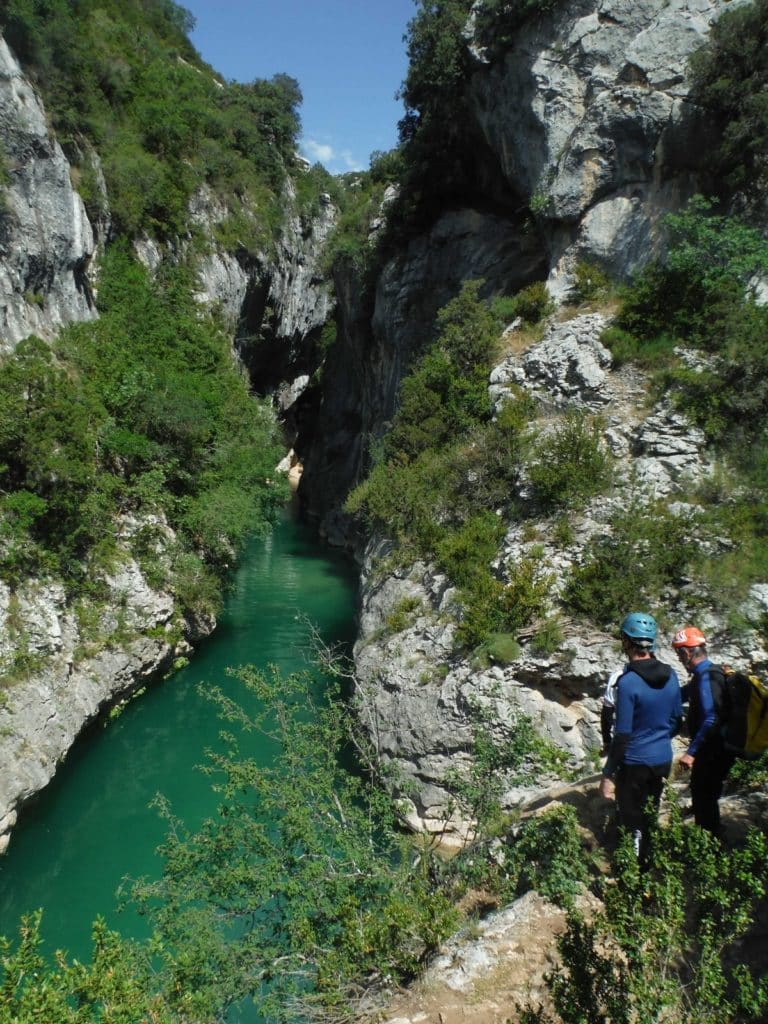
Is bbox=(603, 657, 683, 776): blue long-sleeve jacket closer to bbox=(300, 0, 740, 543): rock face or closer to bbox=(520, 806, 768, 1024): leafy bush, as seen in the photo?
bbox=(520, 806, 768, 1024): leafy bush

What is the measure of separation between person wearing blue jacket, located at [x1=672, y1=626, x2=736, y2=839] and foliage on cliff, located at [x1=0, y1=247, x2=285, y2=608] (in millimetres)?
9688

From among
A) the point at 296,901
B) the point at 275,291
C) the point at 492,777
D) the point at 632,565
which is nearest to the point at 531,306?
the point at 632,565

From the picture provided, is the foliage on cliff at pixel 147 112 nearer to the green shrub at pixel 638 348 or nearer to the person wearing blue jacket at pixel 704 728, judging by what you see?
the green shrub at pixel 638 348

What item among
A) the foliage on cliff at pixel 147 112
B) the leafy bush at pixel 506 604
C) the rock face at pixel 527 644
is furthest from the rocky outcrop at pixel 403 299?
the leafy bush at pixel 506 604

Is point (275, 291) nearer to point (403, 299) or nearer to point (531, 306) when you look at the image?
point (403, 299)

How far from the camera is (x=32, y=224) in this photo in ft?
41.5

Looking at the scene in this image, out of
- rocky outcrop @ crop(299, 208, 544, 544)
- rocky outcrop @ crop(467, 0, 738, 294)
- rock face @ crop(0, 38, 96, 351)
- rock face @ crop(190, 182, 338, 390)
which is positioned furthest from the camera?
rock face @ crop(190, 182, 338, 390)

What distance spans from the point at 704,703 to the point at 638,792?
70 cm

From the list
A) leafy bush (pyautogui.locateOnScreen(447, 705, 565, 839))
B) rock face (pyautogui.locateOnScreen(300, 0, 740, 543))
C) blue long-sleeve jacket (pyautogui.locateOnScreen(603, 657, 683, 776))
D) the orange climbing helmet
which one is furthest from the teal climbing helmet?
rock face (pyautogui.locateOnScreen(300, 0, 740, 543))

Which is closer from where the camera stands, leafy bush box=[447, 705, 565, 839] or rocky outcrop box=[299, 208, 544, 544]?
leafy bush box=[447, 705, 565, 839]

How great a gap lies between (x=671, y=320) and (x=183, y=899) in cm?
1153

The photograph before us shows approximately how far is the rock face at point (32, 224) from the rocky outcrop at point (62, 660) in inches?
195

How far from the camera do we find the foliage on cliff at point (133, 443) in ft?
34.3

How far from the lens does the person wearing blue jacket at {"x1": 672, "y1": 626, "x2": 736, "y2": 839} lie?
3.80 m
